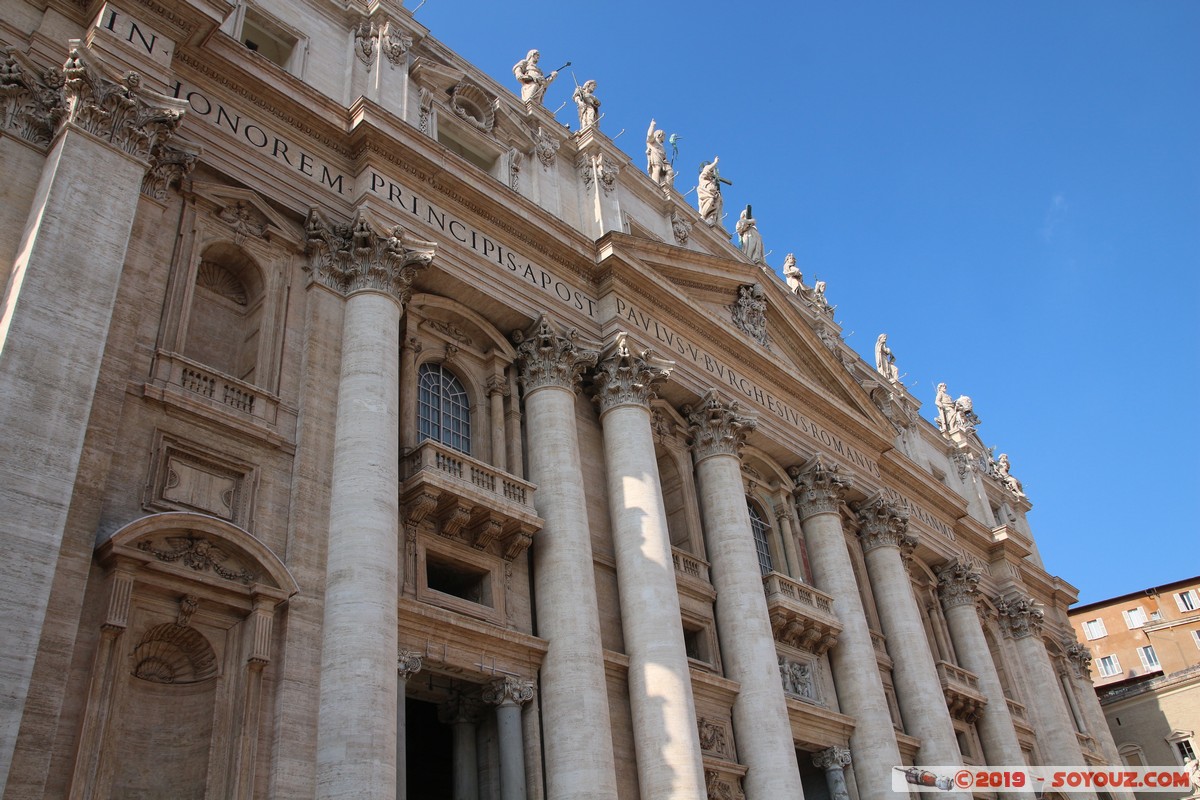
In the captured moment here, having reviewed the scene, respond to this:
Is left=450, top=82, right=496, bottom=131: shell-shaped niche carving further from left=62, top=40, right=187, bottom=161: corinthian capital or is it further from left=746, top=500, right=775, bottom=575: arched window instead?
left=746, top=500, right=775, bottom=575: arched window

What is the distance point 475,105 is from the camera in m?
24.8

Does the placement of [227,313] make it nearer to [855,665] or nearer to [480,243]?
[480,243]

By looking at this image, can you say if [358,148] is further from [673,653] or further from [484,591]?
[673,653]

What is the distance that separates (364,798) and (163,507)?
464 cm

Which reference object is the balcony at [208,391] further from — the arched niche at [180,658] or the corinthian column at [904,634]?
the corinthian column at [904,634]

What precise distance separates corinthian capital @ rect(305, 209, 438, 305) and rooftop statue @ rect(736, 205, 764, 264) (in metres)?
17.0

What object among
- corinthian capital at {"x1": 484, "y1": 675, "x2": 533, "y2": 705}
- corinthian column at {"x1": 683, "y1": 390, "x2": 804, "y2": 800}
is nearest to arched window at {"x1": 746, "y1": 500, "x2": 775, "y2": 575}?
corinthian column at {"x1": 683, "y1": 390, "x2": 804, "y2": 800}

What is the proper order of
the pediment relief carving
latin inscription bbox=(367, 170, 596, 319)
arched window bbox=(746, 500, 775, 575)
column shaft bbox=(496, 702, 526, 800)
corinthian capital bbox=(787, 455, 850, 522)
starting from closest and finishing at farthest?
column shaft bbox=(496, 702, 526, 800), the pediment relief carving, latin inscription bbox=(367, 170, 596, 319), arched window bbox=(746, 500, 775, 575), corinthian capital bbox=(787, 455, 850, 522)

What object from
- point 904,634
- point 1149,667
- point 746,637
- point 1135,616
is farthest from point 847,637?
point 1135,616

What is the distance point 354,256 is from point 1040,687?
2876cm

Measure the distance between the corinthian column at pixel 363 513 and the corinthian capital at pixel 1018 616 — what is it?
88.3ft

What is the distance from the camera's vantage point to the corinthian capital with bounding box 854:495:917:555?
30.3 m

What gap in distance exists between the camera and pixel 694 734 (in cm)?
1895

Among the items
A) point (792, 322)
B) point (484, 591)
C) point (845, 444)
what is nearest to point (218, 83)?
point (484, 591)
